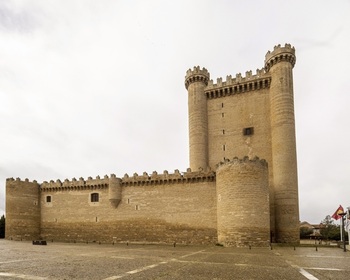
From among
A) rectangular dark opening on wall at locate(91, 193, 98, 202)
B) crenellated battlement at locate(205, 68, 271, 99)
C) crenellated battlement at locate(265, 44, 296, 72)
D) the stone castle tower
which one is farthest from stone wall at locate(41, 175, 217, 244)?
crenellated battlement at locate(265, 44, 296, 72)

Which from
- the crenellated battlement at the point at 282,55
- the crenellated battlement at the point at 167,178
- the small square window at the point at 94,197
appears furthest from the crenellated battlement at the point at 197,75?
the small square window at the point at 94,197

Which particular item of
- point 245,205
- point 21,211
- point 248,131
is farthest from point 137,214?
point 248,131

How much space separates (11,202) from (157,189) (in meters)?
19.1

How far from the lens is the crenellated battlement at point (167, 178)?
97.6 feet

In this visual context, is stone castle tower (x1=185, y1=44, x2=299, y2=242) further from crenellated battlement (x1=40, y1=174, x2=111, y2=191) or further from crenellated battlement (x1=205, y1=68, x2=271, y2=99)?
crenellated battlement (x1=40, y1=174, x2=111, y2=191)

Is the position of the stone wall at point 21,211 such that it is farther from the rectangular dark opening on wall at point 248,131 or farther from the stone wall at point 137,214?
the rectangular dark opening on wall at point 248,131

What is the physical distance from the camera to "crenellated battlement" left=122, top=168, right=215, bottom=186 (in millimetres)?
29734

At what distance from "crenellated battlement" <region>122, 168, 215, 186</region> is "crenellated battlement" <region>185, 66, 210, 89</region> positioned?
40.9 feet

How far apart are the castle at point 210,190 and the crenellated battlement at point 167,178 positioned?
0.33ft

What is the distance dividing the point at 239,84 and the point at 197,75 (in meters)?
5.32

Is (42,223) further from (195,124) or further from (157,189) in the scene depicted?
(195,124)

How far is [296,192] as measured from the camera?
2986cm

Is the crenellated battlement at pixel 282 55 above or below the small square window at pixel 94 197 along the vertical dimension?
above

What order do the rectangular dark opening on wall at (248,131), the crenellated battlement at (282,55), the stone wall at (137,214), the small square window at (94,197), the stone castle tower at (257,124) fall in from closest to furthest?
the stone wall at (137,214) < the stone castle tower at (257,124) < the crenellated battlement at (282,55) < the rectangular dark opening on wall at (248,131) < the small square window at (94,197)
